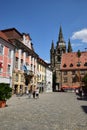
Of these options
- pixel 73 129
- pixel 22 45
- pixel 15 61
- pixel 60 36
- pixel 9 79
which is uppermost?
pixel 60 36

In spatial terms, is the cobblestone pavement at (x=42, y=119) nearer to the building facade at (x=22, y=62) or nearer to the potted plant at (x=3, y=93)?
the potted plant at (x=3, y=93)

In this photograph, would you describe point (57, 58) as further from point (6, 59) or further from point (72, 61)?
point (6, 59)

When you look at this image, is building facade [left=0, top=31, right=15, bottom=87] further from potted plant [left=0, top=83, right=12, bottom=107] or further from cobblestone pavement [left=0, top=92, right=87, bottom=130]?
cobblestone pavement [left=0, top=92, right=87, bottom=130]

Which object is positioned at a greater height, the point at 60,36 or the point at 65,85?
the point at 60,36

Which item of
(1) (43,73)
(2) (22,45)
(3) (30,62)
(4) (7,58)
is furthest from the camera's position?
(1) (43,73)

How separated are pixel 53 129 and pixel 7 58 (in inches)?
1143

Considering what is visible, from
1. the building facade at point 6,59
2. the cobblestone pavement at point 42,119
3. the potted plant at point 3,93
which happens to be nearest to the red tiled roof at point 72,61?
the building facade at point 6,59

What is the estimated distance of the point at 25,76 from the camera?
45969 millimetres

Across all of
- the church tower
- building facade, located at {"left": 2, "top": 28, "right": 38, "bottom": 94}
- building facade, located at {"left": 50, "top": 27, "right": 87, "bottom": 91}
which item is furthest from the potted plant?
the church tower

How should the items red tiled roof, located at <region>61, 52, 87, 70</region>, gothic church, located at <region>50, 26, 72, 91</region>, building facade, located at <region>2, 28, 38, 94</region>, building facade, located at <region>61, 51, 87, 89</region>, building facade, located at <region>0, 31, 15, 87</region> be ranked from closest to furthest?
building facade, located at <region>0, 31, 15, 87</region> < building facade, located at <region>2, 28, 38, 94</region> < building facade, located at <region>61, 51, 87, 89</region> < red tiled roof, located at <region>61, 52, 87, 70</region> < gothic church, located at <region>50, 26, 72, 91</region>

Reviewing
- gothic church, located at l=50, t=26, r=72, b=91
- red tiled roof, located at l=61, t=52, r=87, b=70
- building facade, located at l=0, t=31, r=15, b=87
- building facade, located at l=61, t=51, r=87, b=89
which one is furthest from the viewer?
gothic church, located at l=50, t=26, r=72, b=91

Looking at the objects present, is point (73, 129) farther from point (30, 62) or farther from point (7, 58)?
point (30, 62)

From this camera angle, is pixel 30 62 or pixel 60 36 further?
pixel 60 36

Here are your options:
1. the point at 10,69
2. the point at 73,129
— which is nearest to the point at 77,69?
the point at 10,69
